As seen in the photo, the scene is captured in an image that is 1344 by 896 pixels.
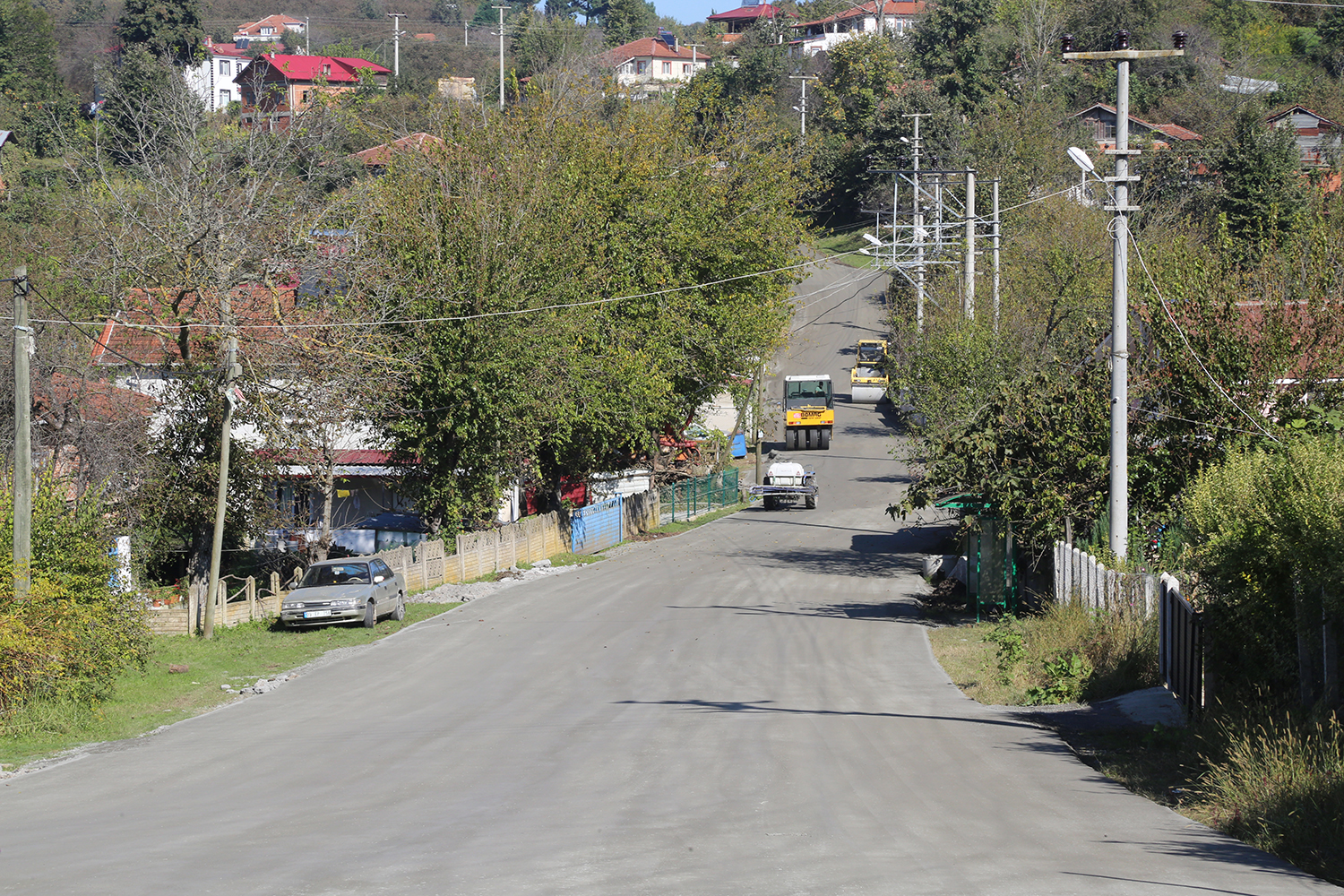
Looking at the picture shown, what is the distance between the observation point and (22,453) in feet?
55.6

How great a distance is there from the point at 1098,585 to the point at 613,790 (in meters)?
10.6

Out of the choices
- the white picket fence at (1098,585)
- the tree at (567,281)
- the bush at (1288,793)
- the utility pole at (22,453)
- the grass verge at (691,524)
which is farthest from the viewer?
→ the grass verge at (691,524)

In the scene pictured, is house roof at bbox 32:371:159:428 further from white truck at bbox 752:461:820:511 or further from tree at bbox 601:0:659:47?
tree at bbox 601:0:659:47

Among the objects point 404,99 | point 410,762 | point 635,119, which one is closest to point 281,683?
point 410,762

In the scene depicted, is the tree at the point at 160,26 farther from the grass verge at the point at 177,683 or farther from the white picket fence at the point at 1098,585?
the white picket fence at the point at 1098,585

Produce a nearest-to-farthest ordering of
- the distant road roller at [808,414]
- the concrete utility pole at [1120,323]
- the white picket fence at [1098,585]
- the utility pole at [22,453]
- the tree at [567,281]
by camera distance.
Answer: the utility pole at [22,453], the white picket fence at [1098,585], the concrete utility pole at [1120,323], the tree at [567,281], the distant road roller at [808,414]

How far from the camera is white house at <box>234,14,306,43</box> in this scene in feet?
548

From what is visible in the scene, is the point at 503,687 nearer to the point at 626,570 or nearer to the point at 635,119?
the point at 626,570

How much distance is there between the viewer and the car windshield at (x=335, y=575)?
25.7 meters

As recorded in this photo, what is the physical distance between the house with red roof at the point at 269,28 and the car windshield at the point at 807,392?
419ft

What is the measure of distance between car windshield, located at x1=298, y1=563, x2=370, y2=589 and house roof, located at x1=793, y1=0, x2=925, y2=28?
433 ft

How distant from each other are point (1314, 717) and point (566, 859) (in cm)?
689

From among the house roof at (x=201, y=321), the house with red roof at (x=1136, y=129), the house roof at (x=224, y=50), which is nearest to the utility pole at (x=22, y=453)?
the house roof at (x=201, y=321)

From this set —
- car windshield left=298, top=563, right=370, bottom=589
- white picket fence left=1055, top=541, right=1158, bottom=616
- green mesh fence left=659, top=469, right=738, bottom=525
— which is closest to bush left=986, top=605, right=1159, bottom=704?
white picket fence left=1055, top=541, right=1158, bottom=616
